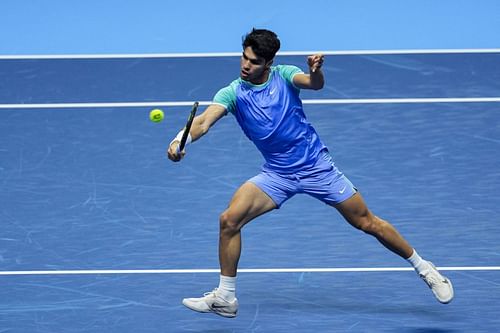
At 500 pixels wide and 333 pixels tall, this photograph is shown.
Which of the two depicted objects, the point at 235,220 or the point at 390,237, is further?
the point at 390,237

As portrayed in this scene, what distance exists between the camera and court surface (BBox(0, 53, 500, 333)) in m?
10.1

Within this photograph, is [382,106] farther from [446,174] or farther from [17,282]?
[17,282]

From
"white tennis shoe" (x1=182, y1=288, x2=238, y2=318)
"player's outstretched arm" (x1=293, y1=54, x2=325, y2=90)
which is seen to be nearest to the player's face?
"player's outstretched arm" (x1=293, y1=54, x2=325, y2=90)

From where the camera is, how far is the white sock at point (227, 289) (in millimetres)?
9656

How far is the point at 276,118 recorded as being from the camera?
382 inches

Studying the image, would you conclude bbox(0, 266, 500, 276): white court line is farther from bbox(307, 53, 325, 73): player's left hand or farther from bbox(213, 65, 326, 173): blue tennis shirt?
bbox(307, 53, 325, 73): player's left hand

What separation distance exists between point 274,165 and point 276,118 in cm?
35

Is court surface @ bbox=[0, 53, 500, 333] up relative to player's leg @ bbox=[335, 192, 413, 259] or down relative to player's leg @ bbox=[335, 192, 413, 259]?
down

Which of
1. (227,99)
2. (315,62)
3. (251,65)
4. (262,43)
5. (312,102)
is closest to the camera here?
(315,62)

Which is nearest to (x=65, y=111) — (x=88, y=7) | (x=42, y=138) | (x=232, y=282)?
(x=42, y=138)

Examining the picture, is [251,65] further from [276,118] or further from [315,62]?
[315,62]

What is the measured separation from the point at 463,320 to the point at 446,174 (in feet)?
9.32

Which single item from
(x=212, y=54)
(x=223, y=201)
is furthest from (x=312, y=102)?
(x=223, y=201)

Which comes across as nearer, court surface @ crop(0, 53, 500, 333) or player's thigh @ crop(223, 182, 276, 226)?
player's thigh @ crop(223, 182, 276, 226)
